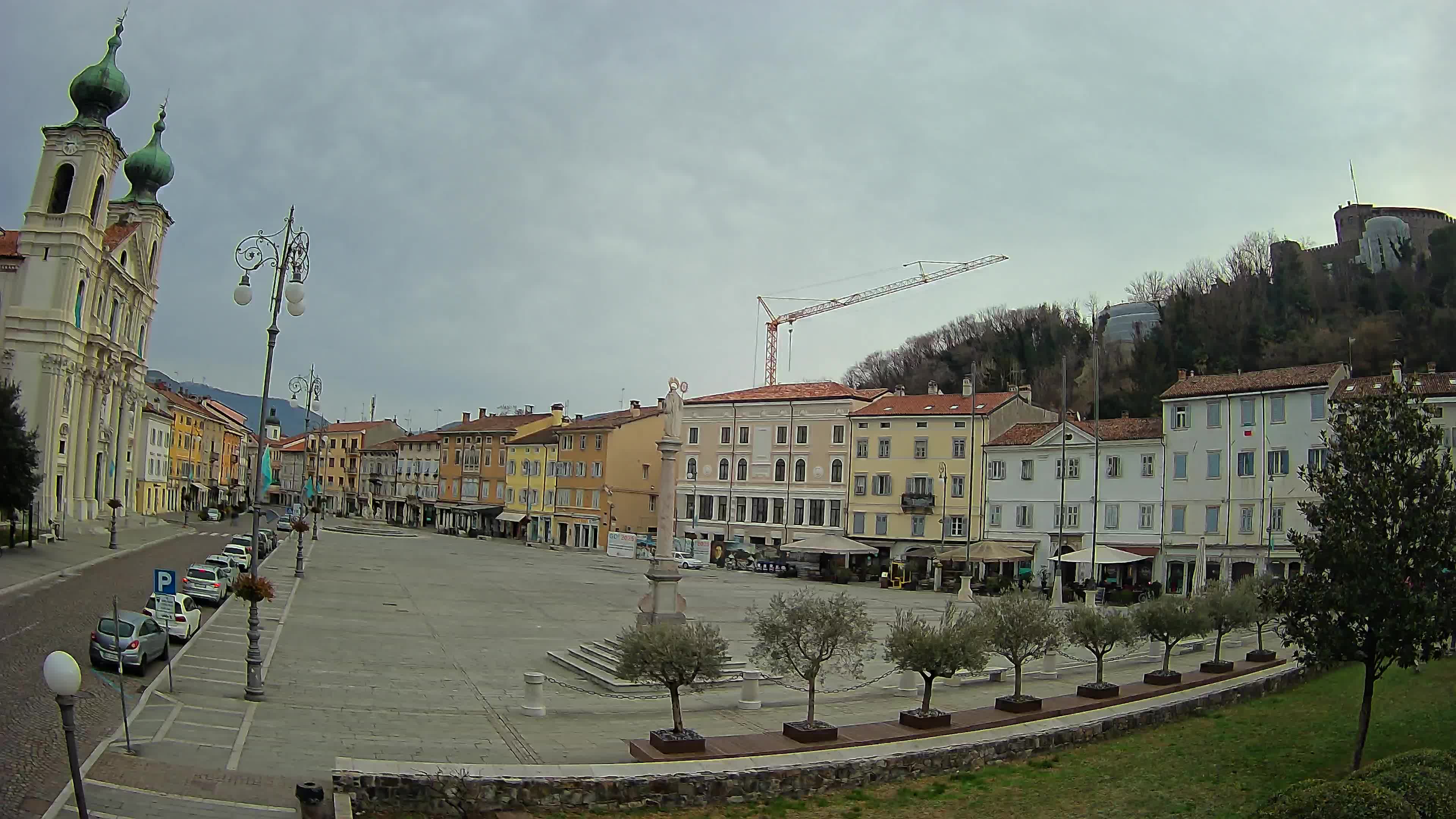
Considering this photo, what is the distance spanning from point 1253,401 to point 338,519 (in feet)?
316

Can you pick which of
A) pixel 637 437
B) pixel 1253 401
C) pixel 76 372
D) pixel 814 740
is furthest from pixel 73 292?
pixel 1253 401

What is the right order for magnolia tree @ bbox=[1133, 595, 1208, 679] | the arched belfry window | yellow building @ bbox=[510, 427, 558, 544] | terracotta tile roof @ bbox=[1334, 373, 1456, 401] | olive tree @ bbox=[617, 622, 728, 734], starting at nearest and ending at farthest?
olive tree @ bbox=[617, 622, 728, 734] → magnolia tree @ bbox=[1133, 595, 1208, 679] → terracotta tile roof @ bbox=[1334, 373, 1456, 401] → the arched belfry window → yellow building @ bbox=[510, 427, 558, 544]

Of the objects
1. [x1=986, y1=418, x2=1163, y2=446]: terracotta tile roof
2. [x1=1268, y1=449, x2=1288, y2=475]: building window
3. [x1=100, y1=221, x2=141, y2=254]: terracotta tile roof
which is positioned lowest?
[x1=1268, y1=449, x2=1288, y2=475]: building window

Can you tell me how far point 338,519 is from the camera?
113062mm

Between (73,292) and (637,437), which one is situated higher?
(73,292)

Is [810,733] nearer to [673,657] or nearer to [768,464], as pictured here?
[673,657]

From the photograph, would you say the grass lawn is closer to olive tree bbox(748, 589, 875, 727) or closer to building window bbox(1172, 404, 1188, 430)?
olive tree bbox(748, 589, 875, 727)

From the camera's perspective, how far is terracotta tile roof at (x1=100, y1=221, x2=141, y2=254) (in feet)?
234

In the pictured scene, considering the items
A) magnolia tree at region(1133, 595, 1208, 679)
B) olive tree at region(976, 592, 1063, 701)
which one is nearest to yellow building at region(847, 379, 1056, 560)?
magnolia tree at region(1133, 595, 1208, 679)

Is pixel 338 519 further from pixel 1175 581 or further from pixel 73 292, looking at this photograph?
pixel 1175 581

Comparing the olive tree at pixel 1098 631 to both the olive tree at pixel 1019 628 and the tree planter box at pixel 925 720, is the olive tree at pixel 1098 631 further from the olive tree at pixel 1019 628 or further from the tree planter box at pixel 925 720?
the tree planter box at pixel 925 720

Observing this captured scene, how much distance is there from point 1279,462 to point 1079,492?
1040 cm

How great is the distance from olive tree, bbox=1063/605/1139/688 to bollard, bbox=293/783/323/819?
1546 cm

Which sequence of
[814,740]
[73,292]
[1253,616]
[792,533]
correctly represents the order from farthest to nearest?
[792,533] < [73,292] < [1253,616] < [814,740]
